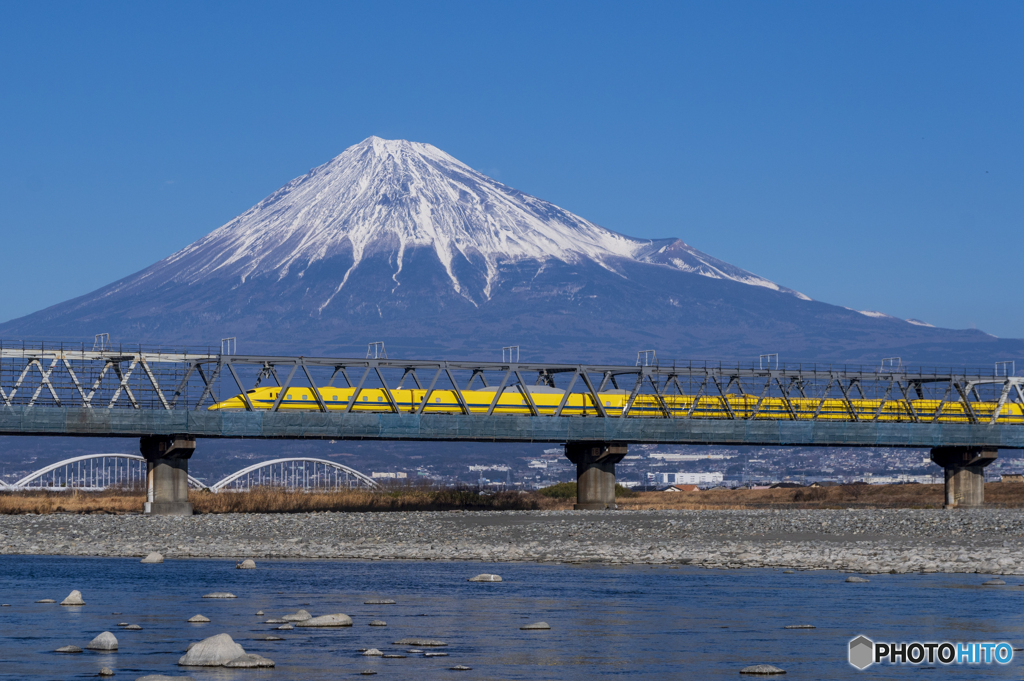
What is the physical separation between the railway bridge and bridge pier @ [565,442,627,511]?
10 cm

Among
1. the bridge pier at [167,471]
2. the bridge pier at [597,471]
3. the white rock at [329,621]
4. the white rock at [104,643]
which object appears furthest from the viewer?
the bridge pier at [597,471]

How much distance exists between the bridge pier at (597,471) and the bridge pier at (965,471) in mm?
29064

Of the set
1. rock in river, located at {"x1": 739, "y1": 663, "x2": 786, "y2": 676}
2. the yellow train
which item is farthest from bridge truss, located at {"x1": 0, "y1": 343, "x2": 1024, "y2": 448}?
rock in river, located at {"x1": 739, "y1": 663, "x2": 786, "y2": 676}

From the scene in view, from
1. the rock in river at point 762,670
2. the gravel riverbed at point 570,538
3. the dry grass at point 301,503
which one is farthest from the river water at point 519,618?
the dry grass at point 301,503

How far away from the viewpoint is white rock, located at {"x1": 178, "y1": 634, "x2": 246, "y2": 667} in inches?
902

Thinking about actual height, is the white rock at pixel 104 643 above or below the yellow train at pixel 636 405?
below

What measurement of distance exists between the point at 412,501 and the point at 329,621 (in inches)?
2606

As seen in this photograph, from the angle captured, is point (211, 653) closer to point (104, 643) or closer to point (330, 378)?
point (104, 643)

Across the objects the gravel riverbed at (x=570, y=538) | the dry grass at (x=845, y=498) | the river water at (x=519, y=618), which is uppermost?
the river water at (x=519, y=618)

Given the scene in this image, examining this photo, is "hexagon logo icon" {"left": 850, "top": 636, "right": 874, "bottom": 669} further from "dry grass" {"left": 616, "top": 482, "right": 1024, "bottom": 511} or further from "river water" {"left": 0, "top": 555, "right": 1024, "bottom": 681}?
"dry grass" {"left": 616, "top": 482, "right": 1024, "bottom": 511}

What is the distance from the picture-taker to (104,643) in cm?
2478

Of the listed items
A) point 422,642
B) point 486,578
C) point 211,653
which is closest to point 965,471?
point 486,578

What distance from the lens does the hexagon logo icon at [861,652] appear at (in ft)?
76.6

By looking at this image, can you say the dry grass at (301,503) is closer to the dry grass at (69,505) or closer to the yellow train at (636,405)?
the dry grass at (69,505)
